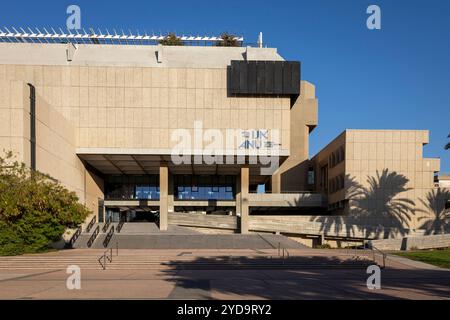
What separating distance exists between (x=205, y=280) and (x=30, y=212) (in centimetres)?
1692

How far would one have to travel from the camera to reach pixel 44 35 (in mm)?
55594

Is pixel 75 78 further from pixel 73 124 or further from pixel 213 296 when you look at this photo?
pixel 213 296

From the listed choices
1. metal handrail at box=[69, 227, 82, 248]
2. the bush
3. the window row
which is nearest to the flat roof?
the window row

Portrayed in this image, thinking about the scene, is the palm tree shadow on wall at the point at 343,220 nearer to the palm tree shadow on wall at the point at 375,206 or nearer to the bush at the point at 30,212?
the palm tree shadow on wall at the point at 375,206

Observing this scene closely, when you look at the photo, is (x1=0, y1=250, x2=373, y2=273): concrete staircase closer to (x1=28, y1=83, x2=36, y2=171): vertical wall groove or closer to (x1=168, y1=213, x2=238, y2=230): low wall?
(x1=28, y1=83, x2=36, y2=171): vertical wall groove

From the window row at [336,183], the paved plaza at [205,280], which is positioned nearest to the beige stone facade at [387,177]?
the window row at [336,183]

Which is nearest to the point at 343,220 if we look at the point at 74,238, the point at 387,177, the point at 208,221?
the point at 387,177

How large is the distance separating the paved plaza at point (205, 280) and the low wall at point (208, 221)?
2624 centimetres

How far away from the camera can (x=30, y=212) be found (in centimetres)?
2970

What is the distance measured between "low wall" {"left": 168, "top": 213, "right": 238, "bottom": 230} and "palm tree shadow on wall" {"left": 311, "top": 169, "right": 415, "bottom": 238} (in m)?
10.6

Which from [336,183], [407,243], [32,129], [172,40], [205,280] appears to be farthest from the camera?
[172,40]

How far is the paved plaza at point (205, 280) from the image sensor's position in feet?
46.2

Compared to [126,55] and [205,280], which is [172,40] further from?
[205,280]
